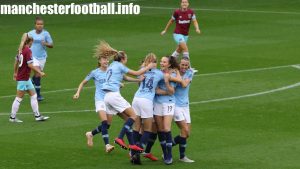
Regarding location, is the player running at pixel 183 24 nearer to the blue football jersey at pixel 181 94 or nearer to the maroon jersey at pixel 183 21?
the maroon jersey at pixel 183 21

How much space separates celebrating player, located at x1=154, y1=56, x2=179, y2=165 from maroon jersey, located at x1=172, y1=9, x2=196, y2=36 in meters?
15.8

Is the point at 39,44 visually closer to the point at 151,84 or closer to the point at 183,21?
the point at 183,21

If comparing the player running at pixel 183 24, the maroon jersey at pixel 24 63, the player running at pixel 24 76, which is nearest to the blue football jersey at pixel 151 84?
the player running at pixel 24 76

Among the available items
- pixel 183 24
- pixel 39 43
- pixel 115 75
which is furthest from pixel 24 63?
pixel 183 24

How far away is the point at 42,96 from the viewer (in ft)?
96.8

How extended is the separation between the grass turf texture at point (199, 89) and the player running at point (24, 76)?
0.34 m

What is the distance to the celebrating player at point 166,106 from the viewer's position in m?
20.3

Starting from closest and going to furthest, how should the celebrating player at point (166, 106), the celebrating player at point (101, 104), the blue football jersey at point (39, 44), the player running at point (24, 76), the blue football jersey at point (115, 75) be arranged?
the celebrating player at point (166, 106)
the blue football jersey at point (115, 75)
the celebrating player at point (101, 104)
the player running at point (24, 76)
the blue football jersey at point (39, 44)

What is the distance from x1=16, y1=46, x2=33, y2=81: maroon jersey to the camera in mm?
25359

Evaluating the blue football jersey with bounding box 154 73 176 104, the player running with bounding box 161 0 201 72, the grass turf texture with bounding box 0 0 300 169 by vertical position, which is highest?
the blue football jersey with bounding box 154 73 176 104

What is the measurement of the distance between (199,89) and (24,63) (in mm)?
6824

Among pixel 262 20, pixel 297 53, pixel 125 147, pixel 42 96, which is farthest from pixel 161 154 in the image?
pixel 262 20

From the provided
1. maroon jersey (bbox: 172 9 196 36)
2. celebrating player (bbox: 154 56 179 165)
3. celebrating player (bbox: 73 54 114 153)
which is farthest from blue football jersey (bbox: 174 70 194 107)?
maroon jersey (bbox: 172 9 196 36)

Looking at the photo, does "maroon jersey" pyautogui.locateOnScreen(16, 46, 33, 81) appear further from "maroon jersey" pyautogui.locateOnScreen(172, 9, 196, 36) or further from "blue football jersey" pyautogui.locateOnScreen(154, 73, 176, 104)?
"maroon jersey" pyautogui.locateOnScreen(172, 9, 196, 36)
